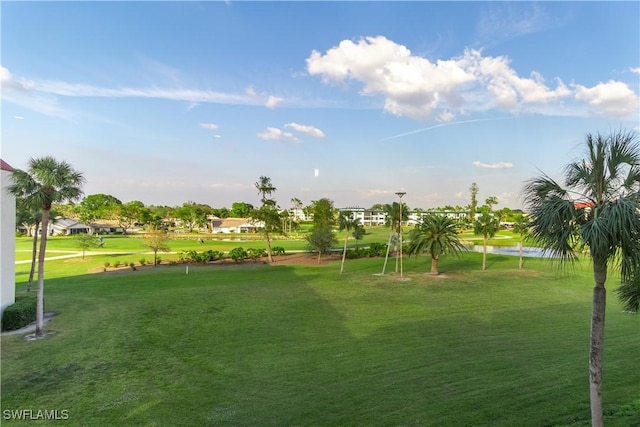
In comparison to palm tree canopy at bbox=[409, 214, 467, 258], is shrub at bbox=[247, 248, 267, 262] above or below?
below

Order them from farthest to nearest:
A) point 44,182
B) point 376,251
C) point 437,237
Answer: point 376,251
point 437,237
point 44,182

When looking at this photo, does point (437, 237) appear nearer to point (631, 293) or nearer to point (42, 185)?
point (631, 293)

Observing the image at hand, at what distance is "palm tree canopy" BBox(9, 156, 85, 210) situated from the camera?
39.1 feet

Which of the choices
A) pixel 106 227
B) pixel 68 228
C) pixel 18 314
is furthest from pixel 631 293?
pixel 106 227

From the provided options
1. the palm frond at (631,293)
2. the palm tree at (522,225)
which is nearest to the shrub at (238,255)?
the palm tree at (522,225)

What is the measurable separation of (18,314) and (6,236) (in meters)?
2.83

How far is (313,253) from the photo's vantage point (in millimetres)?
42594

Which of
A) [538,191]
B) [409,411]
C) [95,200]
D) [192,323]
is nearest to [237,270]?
[192,323]

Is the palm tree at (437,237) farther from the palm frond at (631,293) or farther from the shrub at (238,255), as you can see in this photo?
the palm frond at (631,293)

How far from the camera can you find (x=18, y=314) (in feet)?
41.9

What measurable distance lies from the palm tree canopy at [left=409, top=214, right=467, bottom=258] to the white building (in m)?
23.0

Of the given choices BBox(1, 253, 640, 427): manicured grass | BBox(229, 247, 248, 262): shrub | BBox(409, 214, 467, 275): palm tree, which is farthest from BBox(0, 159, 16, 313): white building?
BBox(409, 214, 467, 275): palm tree

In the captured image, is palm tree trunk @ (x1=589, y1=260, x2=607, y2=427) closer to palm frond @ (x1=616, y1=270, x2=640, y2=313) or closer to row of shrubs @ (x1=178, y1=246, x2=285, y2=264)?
palm frond @ (x1=616, y1=270, x2=640, y2=313)

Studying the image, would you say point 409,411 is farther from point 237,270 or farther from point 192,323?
point 237,270
